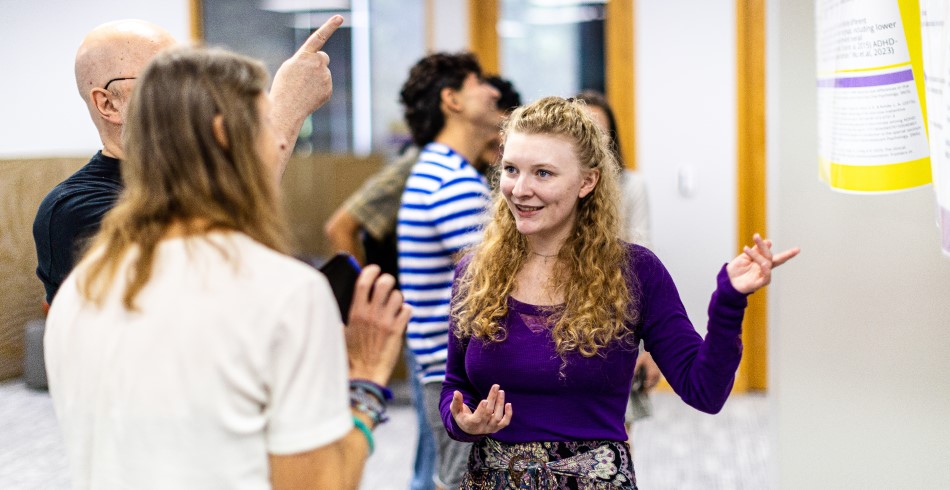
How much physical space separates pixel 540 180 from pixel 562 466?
52 centimetres

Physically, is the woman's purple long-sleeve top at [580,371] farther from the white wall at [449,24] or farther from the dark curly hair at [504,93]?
the white wall at [449,24]

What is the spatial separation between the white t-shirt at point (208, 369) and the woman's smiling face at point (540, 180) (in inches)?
28.4

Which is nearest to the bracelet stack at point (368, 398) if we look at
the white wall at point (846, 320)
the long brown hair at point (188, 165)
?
the long brown hair at point (188, 165)

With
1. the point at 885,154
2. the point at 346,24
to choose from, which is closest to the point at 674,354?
the point at 885,154

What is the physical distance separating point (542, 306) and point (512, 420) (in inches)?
8.4

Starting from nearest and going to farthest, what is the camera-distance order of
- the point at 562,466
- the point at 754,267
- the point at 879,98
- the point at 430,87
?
the point at 754,267, the point at 562,466, the point at 879,98, the point at 430,87

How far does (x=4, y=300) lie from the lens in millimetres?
2152

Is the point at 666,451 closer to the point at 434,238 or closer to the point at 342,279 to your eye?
the point at 434,238

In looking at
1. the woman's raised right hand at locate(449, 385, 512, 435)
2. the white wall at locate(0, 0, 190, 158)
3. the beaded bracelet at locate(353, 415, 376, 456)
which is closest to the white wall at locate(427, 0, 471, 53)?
the white wall at locate(0, 0, 190, 158)

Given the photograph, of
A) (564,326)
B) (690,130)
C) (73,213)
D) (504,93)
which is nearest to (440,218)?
(504,93)

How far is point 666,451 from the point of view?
4488mm

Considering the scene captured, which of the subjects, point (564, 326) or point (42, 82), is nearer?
point (564, 326)

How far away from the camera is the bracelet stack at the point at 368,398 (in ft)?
4.20

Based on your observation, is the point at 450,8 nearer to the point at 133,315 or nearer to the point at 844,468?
the point at 844,468
